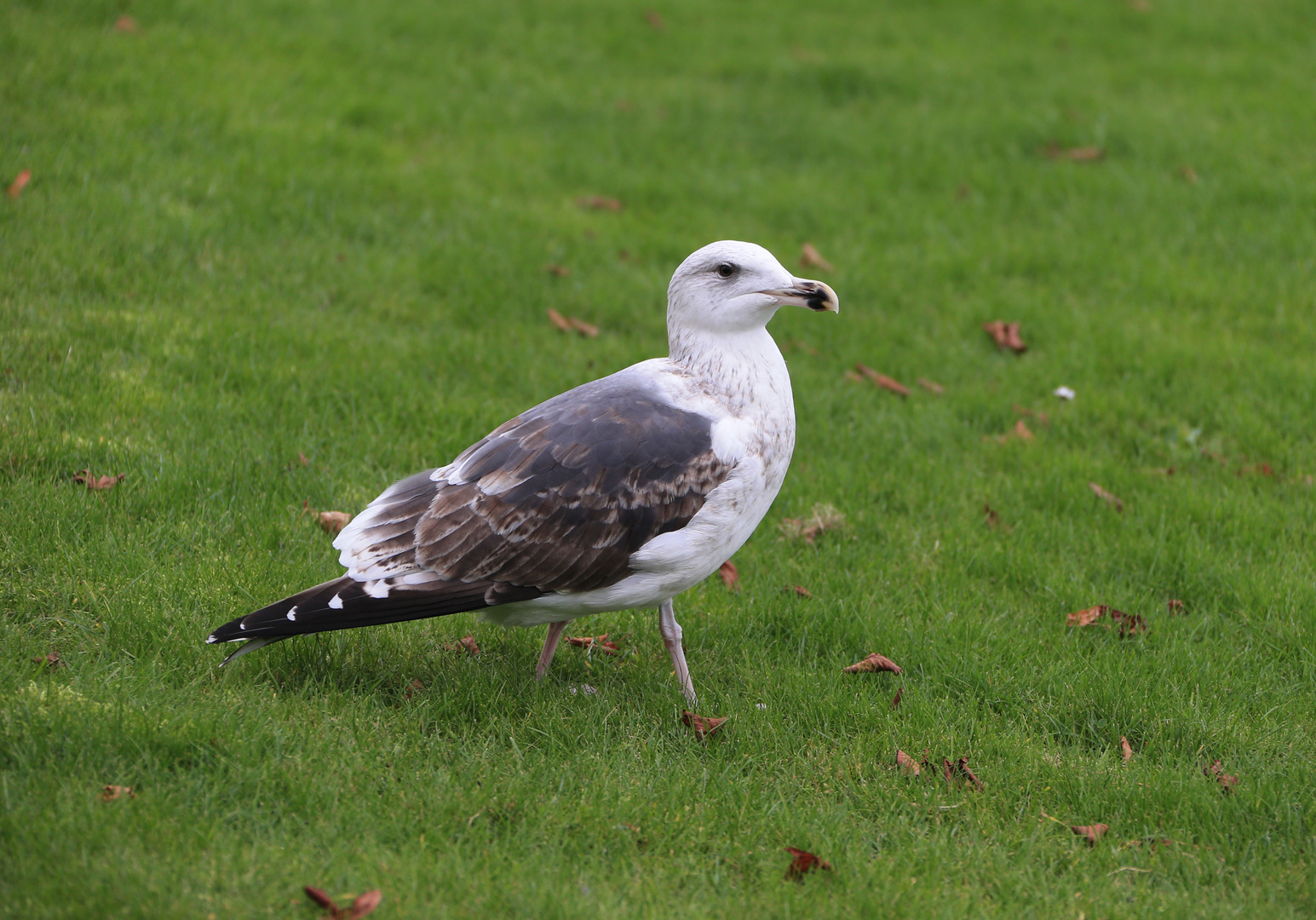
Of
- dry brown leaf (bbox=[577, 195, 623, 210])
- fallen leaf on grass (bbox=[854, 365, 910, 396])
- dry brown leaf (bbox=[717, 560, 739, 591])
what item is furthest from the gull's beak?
dry brown leaf (bbox=[577, 195, 623, 210])

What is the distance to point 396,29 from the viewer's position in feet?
37.5

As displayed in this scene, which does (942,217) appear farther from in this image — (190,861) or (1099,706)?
(190,861)

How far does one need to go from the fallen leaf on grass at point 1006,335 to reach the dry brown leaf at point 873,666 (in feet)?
11.8

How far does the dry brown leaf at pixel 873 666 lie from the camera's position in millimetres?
5102

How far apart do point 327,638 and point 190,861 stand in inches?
56.0

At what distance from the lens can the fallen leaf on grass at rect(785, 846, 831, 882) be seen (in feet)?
12.9

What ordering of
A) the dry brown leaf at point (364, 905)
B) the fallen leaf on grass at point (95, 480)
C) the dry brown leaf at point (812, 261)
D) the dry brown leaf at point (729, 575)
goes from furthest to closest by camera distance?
the dry brown leaf at point (812, 261), the dry brown leaf at point (729, 575), the fallen leaf on grass at point (95, 480), the dry brown leaf at point (364, 905)

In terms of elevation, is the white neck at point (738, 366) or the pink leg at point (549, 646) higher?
the white neck at point (738, 366)

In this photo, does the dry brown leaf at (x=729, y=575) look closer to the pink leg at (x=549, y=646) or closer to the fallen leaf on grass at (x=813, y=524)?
the fallen leaf on grass at (x=813, y=524)

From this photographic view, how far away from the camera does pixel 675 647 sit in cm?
489

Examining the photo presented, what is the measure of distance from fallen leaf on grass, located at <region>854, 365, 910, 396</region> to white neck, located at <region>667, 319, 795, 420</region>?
291 cm

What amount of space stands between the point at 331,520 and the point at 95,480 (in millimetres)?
1159

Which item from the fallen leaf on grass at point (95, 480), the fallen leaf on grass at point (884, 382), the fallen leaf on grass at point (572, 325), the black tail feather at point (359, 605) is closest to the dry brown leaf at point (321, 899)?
the black tail feather at point (359, 605)

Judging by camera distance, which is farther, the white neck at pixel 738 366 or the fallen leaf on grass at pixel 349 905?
the white neck at pixel 738 366
